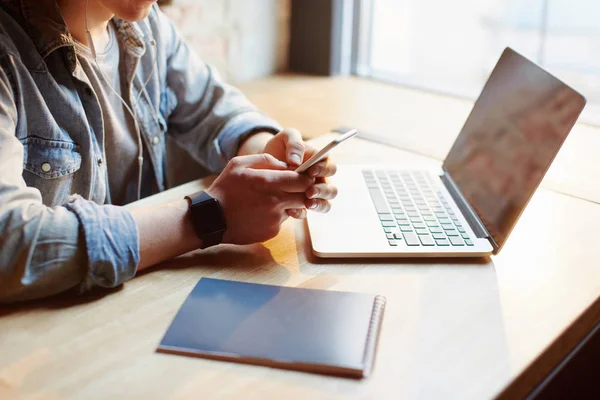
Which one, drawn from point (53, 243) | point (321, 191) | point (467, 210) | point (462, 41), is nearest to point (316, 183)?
point (321, 191)

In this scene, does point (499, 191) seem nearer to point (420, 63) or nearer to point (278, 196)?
point (278, 196)

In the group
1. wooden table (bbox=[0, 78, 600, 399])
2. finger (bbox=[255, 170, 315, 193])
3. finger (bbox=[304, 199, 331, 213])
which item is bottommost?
wooden table (bbox=[0, 78, 600, 399])

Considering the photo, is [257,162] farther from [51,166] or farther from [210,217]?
[51,166]

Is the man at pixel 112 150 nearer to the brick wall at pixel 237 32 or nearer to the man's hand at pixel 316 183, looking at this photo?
the man's hand at pixel 316 183

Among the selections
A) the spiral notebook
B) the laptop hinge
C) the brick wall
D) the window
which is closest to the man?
the spiral notebook

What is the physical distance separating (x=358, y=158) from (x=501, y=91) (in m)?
0.31

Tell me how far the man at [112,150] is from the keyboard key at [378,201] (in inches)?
3.8

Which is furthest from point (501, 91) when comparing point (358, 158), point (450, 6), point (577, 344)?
point (450, 6)

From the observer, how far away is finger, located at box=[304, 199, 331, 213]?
884 mm

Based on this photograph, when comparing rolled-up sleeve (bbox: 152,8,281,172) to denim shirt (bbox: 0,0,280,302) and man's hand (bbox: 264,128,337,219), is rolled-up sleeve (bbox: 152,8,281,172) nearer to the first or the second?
denim shirt (bbox: 0,0,280,302)

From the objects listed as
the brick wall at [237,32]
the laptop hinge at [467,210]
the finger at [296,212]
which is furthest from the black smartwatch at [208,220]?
the brick wall at [237,32]

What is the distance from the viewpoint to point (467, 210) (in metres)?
0.95

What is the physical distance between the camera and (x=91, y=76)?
105 cm

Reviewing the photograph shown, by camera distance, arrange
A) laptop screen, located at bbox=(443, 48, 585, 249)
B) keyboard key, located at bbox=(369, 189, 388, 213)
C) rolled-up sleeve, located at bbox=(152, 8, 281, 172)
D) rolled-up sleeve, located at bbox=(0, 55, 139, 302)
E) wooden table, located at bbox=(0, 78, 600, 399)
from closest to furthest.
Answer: wooden table, located at bbox=(0, 78, 600, 399)
rolled-up sleeve, located at bbox=(0, 55, 139, 302)
laptop screen, located at bbox=(443, 48, 585, 249)
keyboard key, located at bbox=(369, 189, 388, 213)
rolled-up sleeve, located at bbox=(152, 8, 281, 172)
